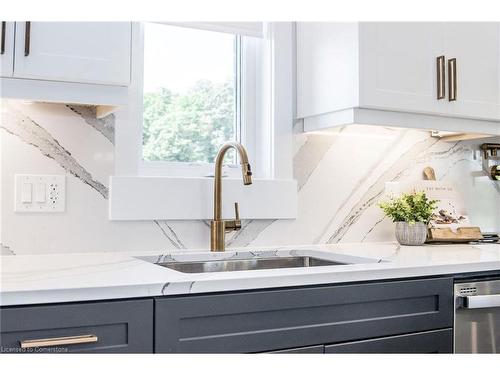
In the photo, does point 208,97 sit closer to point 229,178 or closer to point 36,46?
point 229,178

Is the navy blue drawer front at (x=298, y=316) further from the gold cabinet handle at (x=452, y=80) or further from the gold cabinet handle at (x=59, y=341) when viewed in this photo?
the gold cabinet handle at (x=452, y=80)

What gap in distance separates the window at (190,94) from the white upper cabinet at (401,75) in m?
0.27

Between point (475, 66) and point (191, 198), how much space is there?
1257 mm

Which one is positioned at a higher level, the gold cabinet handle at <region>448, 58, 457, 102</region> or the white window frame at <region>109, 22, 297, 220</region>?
the gold cabinet handle at <region>448, 58, 457, 102</region>

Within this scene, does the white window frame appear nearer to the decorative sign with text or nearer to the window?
the window

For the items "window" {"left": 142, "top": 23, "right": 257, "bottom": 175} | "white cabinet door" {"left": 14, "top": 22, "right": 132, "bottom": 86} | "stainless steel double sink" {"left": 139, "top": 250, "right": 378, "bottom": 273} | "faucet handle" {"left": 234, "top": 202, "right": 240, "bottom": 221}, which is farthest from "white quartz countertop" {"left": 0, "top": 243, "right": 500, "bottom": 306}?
"white cabinet door" {"left": 14, "top": 22, "right": 132, "bottom": 86}

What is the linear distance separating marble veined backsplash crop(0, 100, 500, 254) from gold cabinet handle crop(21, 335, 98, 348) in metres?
0.69

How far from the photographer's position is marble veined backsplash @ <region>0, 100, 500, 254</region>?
75.1 inches

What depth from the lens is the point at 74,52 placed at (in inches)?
66.3

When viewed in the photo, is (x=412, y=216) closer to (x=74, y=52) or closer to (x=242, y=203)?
(x=242, y=203)

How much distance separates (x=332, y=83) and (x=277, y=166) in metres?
0.39

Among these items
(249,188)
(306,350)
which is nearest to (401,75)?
(249,188)
